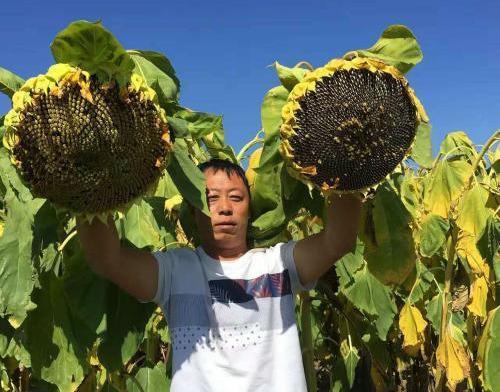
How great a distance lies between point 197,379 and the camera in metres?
1.65

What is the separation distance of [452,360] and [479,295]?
17.7 inches

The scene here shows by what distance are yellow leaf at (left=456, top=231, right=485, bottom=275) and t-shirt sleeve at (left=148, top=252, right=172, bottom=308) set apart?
5.72 feet

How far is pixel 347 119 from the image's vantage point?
1.23m

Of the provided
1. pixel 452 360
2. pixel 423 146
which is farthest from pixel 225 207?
pixel 452 360

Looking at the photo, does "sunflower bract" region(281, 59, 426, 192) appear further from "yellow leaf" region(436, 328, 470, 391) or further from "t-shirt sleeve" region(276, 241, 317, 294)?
"yellow leaf" region(436, 328, 470, 391)

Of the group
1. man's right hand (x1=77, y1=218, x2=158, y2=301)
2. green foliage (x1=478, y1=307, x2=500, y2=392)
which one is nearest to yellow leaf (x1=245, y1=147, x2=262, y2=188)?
man's right hand (x1=77, y1=218, x2=158, y2=301)

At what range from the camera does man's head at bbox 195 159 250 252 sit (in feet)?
5.72

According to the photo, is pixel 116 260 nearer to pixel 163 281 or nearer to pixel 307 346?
pixel 163 281

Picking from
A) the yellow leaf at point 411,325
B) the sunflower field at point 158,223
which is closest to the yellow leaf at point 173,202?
the sunflower field at point 158,223

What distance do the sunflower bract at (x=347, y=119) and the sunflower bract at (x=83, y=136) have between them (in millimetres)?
252

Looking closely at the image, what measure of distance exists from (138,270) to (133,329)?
179 millimetres

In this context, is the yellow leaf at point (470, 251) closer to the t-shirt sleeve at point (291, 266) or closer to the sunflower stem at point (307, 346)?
the sunflower stem at point (307, 346)

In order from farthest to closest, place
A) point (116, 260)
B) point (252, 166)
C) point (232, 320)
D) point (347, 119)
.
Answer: point (252, 166) < point (232, 320) < point (116, 260) < point (347, 119)

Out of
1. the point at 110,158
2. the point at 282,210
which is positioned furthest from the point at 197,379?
the point at 110,158
